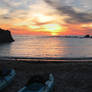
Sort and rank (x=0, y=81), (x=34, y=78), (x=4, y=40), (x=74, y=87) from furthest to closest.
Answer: (x=4, y=40) < (x=74, y=87) < (x=0, y=81) < (x=34, y=78)

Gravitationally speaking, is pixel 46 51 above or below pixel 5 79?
below

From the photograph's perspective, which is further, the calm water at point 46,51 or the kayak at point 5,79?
the calm water at point 46,51

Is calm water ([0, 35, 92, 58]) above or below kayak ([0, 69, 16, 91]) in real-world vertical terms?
below

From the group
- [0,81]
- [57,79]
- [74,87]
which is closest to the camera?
[0,81]

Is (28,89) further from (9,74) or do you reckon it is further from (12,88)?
(9,74)

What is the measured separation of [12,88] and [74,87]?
5.84 meters

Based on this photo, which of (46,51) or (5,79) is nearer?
(5,79)

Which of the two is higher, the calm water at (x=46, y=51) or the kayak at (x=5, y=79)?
the kayak at (x=5, y=79)

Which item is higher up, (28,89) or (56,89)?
(28,89)

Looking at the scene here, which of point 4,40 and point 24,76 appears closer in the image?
point 24,76

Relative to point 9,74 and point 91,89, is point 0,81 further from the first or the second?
point 91,89

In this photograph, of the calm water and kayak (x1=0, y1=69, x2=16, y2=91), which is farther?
the calm water

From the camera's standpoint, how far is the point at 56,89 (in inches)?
393

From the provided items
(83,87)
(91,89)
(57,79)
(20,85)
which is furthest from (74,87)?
(20,85)
